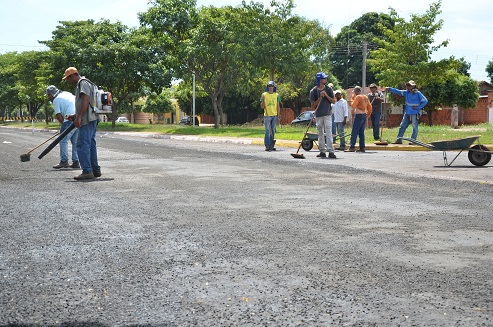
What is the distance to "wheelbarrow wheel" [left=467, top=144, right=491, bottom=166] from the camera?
12203 mm

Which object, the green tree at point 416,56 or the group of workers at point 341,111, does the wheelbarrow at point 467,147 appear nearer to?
the group of workers at point 341,111

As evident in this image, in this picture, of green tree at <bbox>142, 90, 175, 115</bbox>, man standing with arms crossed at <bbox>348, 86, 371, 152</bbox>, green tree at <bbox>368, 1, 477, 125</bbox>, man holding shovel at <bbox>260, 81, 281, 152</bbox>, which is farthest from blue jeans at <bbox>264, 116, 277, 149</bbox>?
green tree at <bbox>142, 90, 175, 115</bbox>

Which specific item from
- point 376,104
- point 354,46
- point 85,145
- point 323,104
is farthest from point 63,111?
point 354,46

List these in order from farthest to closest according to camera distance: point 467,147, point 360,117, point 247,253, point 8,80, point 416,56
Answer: point 8,80 → point 416,56 → point 360,117 → point 467,147 → point 247,253

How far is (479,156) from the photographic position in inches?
487

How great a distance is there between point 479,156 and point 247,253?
8.88 meters

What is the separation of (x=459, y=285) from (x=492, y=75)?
81.5 metres

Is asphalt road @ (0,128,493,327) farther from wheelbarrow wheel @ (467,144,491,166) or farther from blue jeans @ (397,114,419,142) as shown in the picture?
blue jeans @ (397,114,419,142)

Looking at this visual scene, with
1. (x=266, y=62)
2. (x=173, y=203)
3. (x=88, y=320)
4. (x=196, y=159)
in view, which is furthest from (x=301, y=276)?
(x=266, y=62)

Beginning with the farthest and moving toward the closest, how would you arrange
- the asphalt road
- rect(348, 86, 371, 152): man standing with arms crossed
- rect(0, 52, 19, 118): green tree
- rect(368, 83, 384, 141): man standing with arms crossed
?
rect(0, 52, 19, 118): green tree → rect(368, 83, 384, 141): man standing with arms crossed → rect(348, 86, 371, 152): man standing with arms crossed → the asphalt road

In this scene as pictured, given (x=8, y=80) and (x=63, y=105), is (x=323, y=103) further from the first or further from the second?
(x=8, y=80)

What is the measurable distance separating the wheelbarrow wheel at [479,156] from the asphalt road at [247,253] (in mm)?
2925

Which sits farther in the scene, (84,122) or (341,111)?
(341,111)

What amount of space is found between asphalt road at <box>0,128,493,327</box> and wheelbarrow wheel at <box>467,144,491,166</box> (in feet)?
9.60
